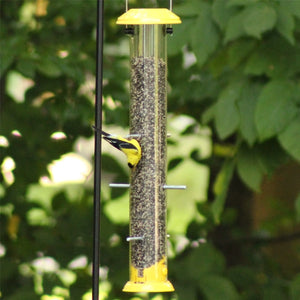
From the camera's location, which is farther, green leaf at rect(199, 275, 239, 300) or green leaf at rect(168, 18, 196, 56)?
green leaf at rect(199, 275, 239, 300)

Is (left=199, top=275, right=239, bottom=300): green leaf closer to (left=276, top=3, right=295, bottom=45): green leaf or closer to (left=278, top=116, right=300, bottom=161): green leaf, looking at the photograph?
(left=278, top=116, right=300, bottom=161): green leaf

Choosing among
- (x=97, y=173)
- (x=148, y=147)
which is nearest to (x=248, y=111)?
(x=148, y=147)

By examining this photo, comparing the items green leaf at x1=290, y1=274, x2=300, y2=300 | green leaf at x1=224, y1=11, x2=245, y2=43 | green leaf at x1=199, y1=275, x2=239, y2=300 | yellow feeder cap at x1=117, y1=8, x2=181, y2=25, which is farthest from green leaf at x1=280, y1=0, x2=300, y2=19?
green leaf at x1=199, y1=275, x2=239, y2=300

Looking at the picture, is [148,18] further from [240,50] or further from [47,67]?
[47,67]

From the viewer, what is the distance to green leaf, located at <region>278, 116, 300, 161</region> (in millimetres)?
2463

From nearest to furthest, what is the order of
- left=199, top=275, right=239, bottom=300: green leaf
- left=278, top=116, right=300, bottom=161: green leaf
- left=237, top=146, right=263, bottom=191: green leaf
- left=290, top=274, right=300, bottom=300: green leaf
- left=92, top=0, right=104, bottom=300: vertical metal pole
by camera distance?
1. left=92, top=0, right=104, bottom=300: vertical metal pole
2. left=278, top=116, right=300, bottom=161: green leaf
3. left=237, top=146, right=263, bottom=191: green leaf
4. left=290, top=274, right=300, bottom=300: green leaf
5. left=199, top=275, right=239, bottom=300: green leaf

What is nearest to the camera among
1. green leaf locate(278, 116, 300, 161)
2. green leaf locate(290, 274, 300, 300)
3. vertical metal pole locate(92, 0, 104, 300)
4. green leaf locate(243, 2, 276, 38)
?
vertical metal pole locate(92, 0, 104, 300)

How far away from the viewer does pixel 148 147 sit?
198 centimetres

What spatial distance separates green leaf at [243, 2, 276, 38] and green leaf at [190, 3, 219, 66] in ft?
0.53

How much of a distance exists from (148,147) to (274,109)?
0.64 metres

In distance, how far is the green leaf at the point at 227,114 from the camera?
8.18 feet

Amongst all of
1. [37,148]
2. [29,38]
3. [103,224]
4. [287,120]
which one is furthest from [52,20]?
[287,120]

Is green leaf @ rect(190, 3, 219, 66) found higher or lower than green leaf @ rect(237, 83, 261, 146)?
higher

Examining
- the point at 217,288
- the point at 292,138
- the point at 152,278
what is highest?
the point at 292,138
